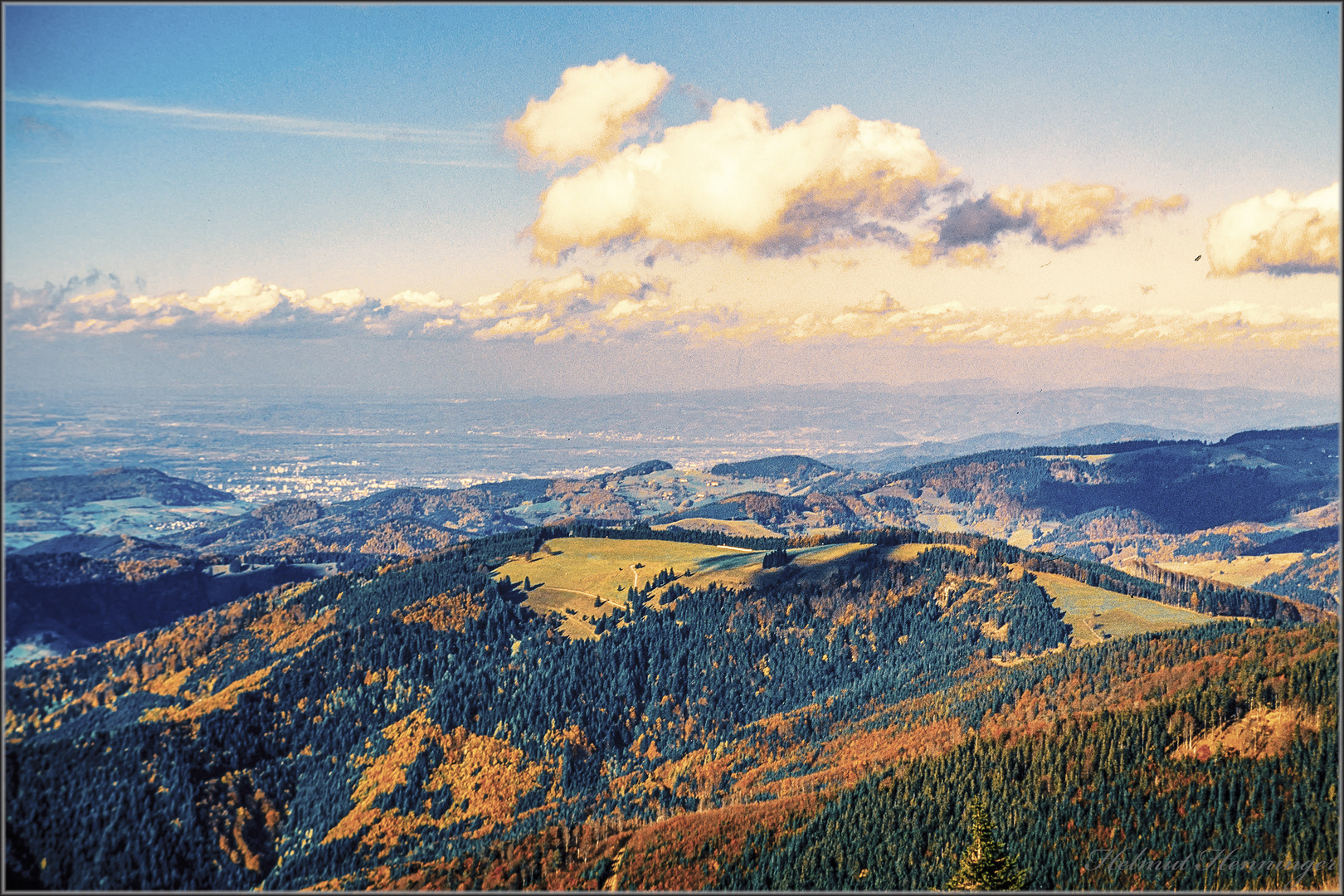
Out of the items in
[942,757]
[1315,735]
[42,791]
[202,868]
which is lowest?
[202,868]

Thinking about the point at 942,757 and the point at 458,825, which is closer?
the point at 942,757

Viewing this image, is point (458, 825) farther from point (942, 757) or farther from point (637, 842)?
point (942, 757)

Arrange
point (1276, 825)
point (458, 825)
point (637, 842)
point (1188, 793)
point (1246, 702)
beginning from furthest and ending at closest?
point (458, 825) < point (637, 842) < point (1246, 702) < point (1188, 793) < point (1276, 825)

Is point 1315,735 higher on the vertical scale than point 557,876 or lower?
higher

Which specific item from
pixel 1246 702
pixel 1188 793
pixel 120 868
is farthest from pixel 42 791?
pixel 1246 702

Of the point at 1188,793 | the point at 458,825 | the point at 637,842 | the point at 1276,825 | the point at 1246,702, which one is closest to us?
the point at 1276,825

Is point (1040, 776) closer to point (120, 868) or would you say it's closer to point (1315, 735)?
point (1315, 735)
